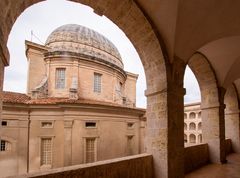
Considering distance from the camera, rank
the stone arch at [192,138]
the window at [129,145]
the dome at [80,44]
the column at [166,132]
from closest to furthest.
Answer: the column at [166,132]
the window at [129,145]
the dome at [80,44]
the stone arch at [192,138]

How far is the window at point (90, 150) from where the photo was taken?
13.8 metres

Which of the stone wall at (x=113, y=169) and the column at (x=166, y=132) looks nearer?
the stone wall at (x=113, y=169)

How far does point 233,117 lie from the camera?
10391mm

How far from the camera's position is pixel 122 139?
51.4 ft

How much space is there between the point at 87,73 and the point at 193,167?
13365 mm

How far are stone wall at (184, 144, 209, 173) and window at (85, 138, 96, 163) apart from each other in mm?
8963

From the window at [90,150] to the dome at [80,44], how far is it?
26.4ft

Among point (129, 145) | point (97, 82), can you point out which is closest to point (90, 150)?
point (129, 145)

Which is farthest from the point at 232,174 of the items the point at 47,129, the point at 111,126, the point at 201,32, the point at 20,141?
the point at 20,141

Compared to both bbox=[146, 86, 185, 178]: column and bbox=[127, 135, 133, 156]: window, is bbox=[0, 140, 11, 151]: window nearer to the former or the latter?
bbox=[127, 135, 133, 156]: window

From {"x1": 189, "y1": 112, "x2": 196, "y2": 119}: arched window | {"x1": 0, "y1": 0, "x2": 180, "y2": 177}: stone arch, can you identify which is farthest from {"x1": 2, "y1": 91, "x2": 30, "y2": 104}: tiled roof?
{"x1": 189, "y1": 112, "x2": 196, "y2": 119}: arched window

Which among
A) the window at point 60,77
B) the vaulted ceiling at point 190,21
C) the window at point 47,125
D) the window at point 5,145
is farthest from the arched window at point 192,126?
the vaulted ceiling at point 190,21

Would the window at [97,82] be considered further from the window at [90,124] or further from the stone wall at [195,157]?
the stone wall at [195,157]

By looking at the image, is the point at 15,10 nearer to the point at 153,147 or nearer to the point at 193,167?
the point at 153,147
